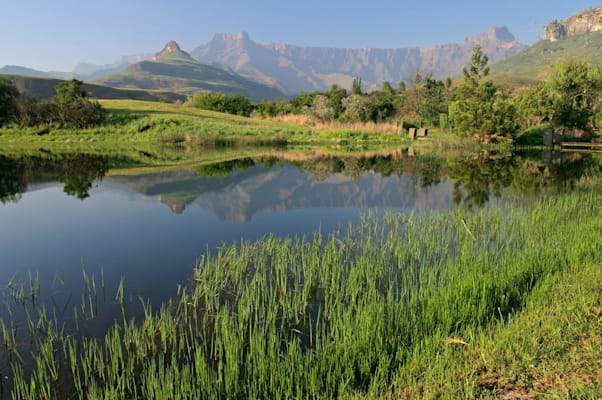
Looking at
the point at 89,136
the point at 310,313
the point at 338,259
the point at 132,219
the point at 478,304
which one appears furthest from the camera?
the point at 89,136

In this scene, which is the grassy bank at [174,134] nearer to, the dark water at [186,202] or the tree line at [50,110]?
the tree line at [50,110]

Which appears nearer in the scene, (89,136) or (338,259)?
(338,259)

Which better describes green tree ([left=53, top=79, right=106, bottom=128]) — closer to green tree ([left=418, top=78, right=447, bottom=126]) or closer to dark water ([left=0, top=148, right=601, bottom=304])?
dark water ([left=0, top=148, right=601, bottom=304])

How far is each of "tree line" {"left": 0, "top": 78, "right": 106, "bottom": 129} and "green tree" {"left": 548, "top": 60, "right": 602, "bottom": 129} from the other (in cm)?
4420

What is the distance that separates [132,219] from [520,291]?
9.87 metres

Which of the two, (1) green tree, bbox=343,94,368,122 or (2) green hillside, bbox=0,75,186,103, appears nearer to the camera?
(1) green tree, bbox=343,94,368,122

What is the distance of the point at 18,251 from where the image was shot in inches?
341

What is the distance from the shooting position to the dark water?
25.9ft

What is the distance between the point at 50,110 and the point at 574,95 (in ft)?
163

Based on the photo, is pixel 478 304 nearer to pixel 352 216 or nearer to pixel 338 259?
pixel 338 259

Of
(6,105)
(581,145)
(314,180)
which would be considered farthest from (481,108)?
(6,105)

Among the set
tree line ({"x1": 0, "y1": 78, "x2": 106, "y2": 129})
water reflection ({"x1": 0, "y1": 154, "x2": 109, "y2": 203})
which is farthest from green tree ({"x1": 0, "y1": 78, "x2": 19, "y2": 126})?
water reflection ({"x1": 0, "y1": 154, "x2": 109, "y2": 203})

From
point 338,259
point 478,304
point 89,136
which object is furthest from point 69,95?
point 478,304

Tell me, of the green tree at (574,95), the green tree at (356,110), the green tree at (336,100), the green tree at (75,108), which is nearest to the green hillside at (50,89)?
the green tree at (336,100)
